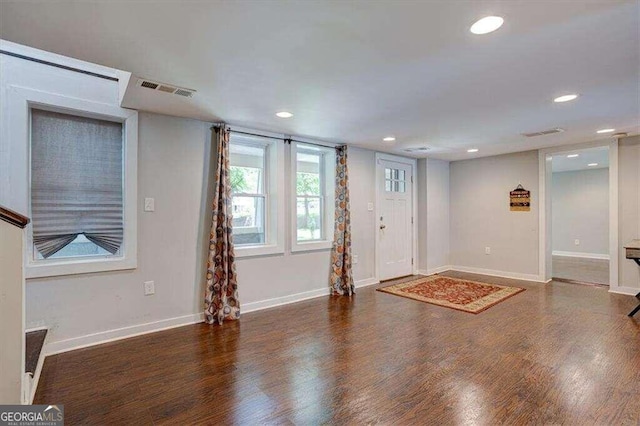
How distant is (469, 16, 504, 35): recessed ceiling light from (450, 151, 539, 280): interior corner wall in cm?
448

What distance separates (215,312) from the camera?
11.6 feet

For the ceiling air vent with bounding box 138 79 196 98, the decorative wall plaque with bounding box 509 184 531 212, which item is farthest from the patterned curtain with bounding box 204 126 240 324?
the decorative wall plaque with bounding box 509 184 531 212

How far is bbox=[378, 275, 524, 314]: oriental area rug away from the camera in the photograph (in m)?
4.10

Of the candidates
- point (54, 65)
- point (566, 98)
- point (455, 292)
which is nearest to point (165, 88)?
point (54, 65)

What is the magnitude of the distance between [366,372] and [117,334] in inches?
92.5

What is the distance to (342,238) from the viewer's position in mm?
4727

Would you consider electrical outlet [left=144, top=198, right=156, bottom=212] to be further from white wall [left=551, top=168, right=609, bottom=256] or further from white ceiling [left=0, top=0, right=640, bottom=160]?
white wall [left=551, top=168, right=609, bottom=256]

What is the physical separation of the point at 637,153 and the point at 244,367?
571 cm

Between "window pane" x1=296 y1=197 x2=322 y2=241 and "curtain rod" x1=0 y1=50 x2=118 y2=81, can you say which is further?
"window pane" x1=296 y1=197 x2=322 y2=241

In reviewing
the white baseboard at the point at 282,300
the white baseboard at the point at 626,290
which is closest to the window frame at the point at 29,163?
the white baseboard at the point at 282,300

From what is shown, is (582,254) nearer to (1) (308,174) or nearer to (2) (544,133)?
(2) (544,133)

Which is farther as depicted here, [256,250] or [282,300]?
[282,300]

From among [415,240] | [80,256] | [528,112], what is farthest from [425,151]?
[80,256]

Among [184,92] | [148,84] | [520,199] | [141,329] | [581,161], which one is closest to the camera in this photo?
[148,84]
